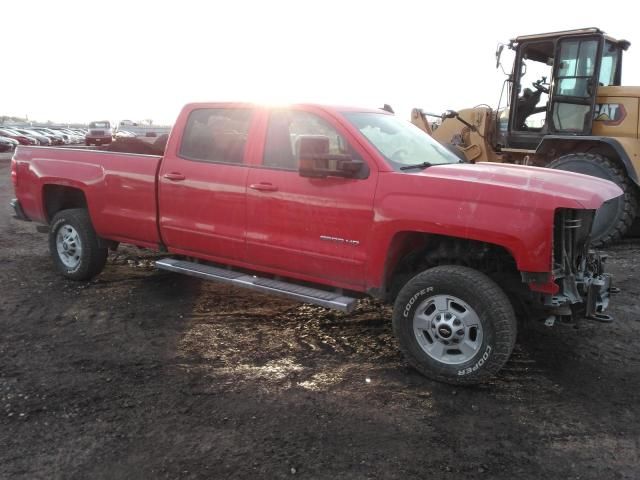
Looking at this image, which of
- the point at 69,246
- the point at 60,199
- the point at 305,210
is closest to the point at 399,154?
the point at 305,210

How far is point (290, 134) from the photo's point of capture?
15.5 ft

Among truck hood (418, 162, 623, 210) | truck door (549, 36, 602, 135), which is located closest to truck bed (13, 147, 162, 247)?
truck hood (418, 162, 623, 210)

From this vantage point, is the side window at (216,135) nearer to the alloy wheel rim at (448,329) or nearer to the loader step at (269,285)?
the loader step at (269,285)

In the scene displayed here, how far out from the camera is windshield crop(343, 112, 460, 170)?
4.45m

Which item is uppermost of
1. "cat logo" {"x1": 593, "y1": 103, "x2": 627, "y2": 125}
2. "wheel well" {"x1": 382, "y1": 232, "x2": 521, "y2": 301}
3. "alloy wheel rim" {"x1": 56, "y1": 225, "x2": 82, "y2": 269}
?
"cat logo" {"x1": 593, "y1": 103, "x2": 627, "y2": 125}

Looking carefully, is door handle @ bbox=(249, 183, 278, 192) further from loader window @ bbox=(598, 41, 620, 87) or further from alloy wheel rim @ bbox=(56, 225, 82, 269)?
loader window @ bbox=(598, 41, 620, 87)

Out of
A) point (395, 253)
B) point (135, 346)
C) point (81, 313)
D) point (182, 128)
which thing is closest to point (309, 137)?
point (395, 253)

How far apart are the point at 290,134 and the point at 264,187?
1.68 feet

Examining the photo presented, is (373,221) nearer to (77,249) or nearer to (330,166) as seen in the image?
(330,166)

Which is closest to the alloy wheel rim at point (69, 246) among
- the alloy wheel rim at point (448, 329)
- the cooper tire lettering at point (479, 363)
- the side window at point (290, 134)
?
the side window at point (290, 134)

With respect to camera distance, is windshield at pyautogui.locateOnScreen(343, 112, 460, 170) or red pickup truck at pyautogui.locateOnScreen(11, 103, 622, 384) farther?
windshield at pyautogui.locateOnScreen(343, 112, 460, 170)

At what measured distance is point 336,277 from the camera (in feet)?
Answer: 14.5

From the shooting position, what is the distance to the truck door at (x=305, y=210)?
4223mm

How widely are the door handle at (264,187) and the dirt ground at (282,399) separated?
1.25 metres
